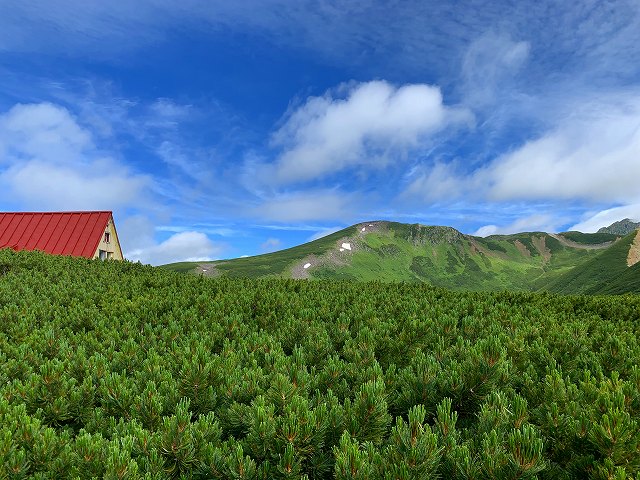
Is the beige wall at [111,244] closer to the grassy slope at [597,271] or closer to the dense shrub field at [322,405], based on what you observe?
the dense shrub field at [322,405]

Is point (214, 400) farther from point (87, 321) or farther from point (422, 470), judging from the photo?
point (87, 321)

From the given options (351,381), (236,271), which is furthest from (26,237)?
(236,271)

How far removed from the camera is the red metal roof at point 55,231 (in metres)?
38.0

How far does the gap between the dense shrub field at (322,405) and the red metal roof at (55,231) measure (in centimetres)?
3316

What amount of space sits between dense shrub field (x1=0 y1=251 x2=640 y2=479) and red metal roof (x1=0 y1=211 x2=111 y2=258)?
33164mm

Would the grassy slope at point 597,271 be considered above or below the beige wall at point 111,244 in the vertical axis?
below

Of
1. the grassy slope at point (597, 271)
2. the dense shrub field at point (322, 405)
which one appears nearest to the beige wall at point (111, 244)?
the dense shrub field at point (322, 405)

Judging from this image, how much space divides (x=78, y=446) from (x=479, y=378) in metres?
4.68

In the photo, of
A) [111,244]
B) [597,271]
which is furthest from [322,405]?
[597,271]

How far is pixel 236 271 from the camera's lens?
16800cm

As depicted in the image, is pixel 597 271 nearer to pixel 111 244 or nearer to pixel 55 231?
pixel 111 244

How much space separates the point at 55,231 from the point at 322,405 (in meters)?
43.8

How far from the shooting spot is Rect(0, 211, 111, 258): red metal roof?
125 ft

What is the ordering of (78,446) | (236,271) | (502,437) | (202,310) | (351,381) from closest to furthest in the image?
(502,437) → (78,446) → (351,381) → (202,310) → (236,271)
